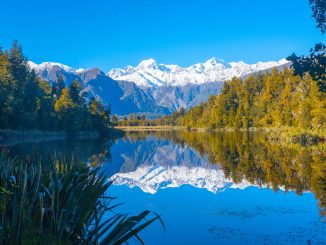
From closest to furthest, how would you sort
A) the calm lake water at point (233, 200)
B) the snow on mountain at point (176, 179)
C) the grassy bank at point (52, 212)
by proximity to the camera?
the grassy bank at point (52, 212), the calm lake water at point (233, 200), the snow on mountain at point (176, 179)

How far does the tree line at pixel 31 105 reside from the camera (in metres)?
62.5

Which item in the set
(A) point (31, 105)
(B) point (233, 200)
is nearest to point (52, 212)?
(B) point (233, 200)

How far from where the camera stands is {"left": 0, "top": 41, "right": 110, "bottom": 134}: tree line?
205 feet

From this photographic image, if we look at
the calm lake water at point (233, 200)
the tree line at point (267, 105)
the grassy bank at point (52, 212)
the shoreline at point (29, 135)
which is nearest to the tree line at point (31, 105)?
the shoreline at point (29, 135)

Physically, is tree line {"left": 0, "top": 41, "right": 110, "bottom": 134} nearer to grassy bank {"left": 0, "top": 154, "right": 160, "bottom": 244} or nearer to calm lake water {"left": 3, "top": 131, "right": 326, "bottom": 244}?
calm lake water {"left": 3, "top": 131, "right": 326, "bottom": 244}

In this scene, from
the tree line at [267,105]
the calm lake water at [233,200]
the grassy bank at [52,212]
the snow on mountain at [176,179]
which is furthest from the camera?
the tree line at [267,105]

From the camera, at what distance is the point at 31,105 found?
7100cm

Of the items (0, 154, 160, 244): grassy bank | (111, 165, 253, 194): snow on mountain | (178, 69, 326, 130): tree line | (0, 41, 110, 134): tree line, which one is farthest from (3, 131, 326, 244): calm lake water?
(0, 41, 110, 134): tree line

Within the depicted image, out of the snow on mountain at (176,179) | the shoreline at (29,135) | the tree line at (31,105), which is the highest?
the tree line at (31,105)

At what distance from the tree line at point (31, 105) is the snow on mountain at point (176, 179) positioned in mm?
37007

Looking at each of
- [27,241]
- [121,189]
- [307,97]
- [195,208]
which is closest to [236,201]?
[195,208]

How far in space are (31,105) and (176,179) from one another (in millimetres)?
51110

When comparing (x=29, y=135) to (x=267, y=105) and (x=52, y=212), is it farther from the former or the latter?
(x=52, y=212)

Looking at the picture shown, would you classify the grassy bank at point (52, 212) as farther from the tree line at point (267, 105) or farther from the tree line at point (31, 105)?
the tree line at point (31, 105)
